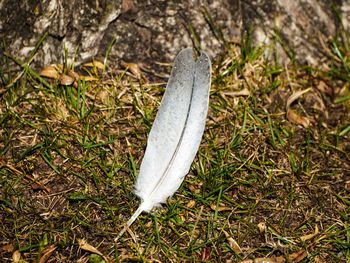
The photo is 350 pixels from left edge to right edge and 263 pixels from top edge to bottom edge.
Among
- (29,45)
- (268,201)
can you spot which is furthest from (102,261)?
(29,45)

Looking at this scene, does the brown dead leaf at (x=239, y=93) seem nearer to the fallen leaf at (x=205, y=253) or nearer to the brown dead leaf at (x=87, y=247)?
the fallen leaf at (x=205, y=253)

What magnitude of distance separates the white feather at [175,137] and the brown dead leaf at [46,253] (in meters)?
0.54

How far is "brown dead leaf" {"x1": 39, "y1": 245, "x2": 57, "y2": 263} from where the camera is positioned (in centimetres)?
186

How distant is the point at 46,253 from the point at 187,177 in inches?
37.1

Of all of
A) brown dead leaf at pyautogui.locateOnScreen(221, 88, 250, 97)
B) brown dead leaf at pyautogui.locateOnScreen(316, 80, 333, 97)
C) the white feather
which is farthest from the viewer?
brown dead leaf at pyautogui.locateOnScreen(316, 80, 333, 97)

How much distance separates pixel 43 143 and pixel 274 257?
63.4 inches

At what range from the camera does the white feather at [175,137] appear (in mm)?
2059

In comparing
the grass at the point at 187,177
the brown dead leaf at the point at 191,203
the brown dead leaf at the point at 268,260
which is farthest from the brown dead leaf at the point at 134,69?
the brown dead leaf at the point at 268,260

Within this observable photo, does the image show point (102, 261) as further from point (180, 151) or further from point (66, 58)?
point (66, 58)

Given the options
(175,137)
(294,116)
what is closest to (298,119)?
(294,116)

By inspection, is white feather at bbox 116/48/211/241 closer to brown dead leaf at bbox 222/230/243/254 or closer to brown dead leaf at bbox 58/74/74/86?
brown dead leaf at bbox 222/230/243/254

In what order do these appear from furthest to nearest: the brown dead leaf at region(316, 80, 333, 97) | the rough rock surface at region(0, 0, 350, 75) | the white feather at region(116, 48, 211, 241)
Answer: the brown dead leaf at region(316, 80, 333, 97) → the rough rock surface at region(0, 0, 350, 75) → the white feather at region(116, 48, 211, 241)

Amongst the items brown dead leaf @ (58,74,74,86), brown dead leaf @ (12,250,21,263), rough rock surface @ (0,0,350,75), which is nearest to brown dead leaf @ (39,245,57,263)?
brown dead leaf @ (12,250,21,263)

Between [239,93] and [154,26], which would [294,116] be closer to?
[239,93]
